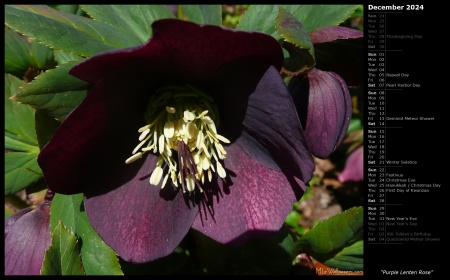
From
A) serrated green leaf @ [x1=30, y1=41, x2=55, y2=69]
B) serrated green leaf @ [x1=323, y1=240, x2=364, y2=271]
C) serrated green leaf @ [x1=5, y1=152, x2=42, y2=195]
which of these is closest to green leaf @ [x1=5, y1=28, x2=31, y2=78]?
serrated green leaf @ [x1=30, y1=41, x2=55, y2=69]

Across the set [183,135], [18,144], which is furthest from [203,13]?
[18,144]

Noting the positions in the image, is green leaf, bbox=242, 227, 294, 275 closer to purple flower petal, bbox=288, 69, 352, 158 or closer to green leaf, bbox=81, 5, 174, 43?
purple flower petal, bbox=288, 69, 352, 158

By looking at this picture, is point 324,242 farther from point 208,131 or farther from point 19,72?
point 19,72

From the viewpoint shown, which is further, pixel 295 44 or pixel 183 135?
pixel 183 135

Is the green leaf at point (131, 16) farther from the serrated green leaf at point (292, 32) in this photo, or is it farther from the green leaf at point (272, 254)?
the green leaf at point (272, 254)

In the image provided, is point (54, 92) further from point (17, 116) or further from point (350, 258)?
point (350, 258)

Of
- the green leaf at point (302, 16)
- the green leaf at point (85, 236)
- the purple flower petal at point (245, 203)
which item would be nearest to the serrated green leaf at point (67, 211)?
the green leaf at point (85, 236)
